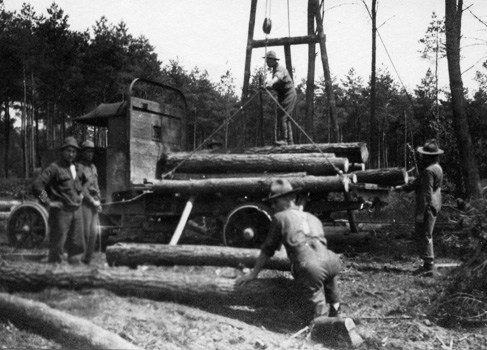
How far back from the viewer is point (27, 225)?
897cm

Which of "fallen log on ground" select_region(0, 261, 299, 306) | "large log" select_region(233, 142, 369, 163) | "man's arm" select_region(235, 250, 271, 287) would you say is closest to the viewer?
"man's arm" select_region(235, 250, 271, 287)

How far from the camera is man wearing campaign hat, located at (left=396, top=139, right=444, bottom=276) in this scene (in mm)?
7672

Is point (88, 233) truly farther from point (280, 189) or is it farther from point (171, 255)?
point (280, 189)

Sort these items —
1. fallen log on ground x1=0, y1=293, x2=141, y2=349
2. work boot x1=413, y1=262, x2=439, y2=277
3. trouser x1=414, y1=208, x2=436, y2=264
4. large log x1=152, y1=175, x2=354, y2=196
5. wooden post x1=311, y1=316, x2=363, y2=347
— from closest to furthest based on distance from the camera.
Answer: fallen log on ground x1=0, y1=293, x2=141, y2=349, wooden post x1=311, y1=316, x2=363, y2=347, work boot x1=413, y1=262, x2=439, y2=277, trouser x1=414, y1=208, x2=436, y2=264, large log x1=152, y1=175, x2=354, y2=196

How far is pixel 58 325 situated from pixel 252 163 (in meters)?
5.18

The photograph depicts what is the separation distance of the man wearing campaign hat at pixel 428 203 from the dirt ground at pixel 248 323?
0.76 metres

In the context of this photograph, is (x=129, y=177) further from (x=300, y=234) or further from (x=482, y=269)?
(x=482, y=269)

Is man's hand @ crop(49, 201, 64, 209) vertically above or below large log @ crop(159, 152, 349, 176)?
below

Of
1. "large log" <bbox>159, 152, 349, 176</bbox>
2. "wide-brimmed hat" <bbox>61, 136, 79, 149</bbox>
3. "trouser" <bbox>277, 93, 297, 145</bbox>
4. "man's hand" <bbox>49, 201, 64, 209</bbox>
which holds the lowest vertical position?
"man's hand" <bbox>49, 201, 64, 209</bbox>

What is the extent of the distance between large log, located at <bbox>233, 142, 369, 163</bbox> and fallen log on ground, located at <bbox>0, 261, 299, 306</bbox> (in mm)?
3807

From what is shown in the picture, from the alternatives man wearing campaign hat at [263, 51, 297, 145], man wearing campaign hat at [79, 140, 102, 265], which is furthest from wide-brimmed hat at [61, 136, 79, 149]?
man wearing campaign hat at [263, 51, 297, 145]

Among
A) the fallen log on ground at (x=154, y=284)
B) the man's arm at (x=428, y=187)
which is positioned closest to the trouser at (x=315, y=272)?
the fallen log on ground at (x=154, y=284)

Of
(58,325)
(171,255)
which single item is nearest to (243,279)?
(171,255)

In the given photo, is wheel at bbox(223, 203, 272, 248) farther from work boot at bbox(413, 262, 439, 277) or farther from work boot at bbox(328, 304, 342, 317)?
work boot at bbox(328, 304, 342, 317)
